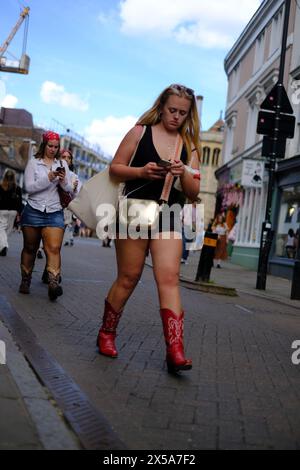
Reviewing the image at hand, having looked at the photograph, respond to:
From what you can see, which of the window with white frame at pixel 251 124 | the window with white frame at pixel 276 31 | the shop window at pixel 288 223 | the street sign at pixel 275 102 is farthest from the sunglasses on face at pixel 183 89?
the window with white frame at pixel 251 124

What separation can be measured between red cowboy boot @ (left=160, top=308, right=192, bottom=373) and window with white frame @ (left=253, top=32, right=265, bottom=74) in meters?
22.8

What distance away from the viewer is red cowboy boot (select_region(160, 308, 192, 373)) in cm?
381

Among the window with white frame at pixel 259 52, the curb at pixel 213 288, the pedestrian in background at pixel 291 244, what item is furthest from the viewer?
the window with white frame at pixel 259 52

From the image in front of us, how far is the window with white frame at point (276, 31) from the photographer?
885 inches

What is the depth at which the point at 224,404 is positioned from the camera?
3396mm

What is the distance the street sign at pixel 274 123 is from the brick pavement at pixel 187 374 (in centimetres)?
552

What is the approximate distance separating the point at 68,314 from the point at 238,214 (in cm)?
2164

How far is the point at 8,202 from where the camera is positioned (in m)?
11.2

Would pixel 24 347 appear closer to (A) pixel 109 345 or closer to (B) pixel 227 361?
(A) pixel 109 345

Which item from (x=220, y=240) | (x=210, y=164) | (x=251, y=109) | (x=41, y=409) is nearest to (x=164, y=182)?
(x=41, y=409)

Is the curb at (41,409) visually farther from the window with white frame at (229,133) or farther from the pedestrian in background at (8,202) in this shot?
the window with white frame at (229,133)

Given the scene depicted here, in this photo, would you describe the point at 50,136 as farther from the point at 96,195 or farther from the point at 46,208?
the point at 96,195

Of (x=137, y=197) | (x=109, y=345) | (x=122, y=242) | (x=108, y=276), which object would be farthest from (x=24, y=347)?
(x=108, y=276)

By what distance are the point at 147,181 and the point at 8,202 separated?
768cm
